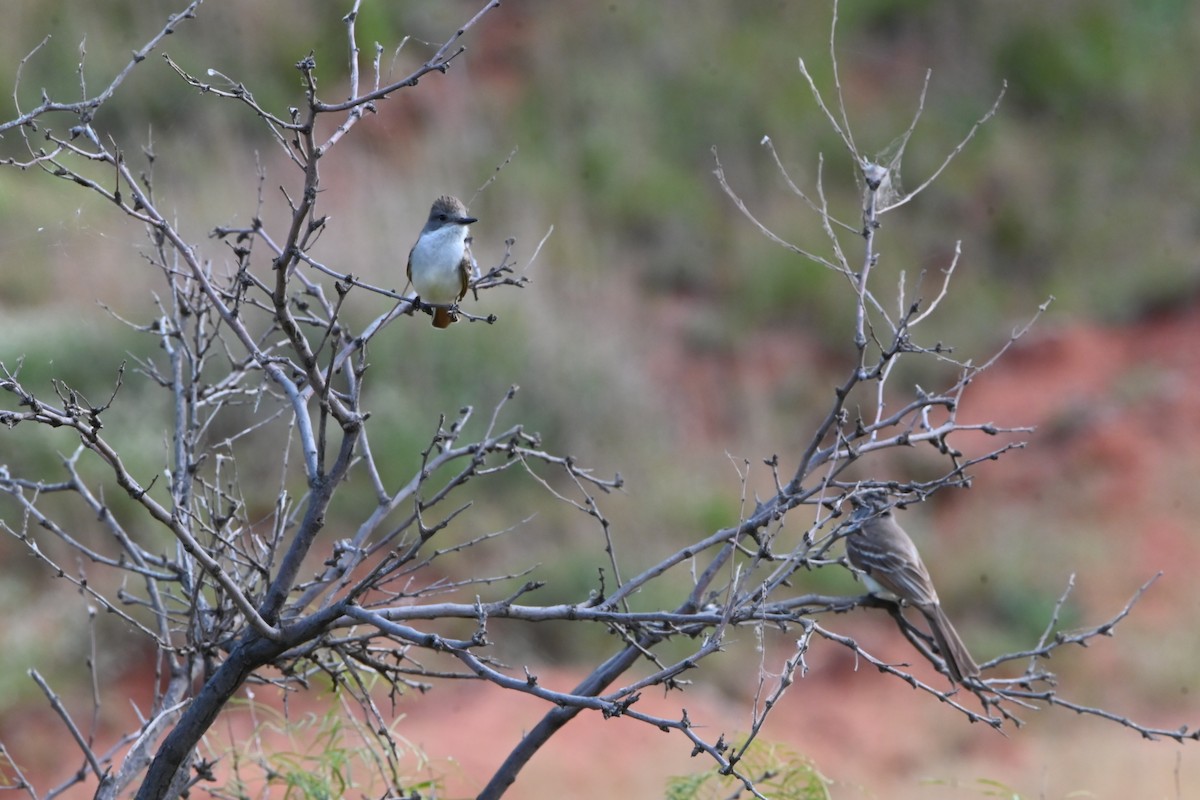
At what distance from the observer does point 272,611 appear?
140 inches

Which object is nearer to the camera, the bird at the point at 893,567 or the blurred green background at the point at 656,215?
the bird at the point at 893,567

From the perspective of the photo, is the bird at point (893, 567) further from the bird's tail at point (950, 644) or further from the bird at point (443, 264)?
the bird at point (443, 264)

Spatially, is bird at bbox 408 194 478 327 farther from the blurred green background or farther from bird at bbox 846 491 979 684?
the blurred green background

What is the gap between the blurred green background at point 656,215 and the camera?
11.1 m

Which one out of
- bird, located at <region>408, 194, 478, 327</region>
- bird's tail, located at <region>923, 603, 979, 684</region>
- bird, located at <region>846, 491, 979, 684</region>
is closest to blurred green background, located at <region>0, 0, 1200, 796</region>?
bird, located at <region>846, 491, 979, 684</region>

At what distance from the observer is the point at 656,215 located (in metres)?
16.3

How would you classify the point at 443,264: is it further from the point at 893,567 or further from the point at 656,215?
the point at 656,215

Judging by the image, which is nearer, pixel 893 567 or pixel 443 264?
pixel 443 264

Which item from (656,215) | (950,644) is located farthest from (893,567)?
(656,215)

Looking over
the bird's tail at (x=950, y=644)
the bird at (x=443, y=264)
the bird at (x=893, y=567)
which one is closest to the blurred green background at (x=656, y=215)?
the bird at (x=893, y=567)

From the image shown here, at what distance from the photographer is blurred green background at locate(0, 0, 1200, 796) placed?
1111cm

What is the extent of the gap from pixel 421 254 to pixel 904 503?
80.4 inches

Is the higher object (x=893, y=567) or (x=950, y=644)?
(x=893, y=567)

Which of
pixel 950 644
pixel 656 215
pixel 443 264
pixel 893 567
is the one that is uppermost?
pixel 656 215
